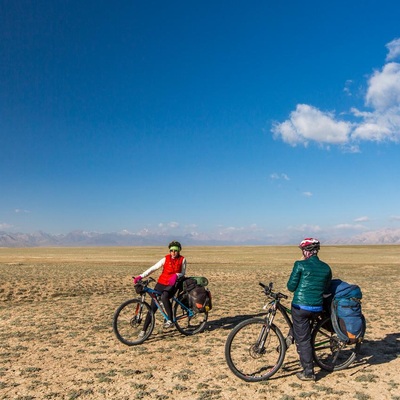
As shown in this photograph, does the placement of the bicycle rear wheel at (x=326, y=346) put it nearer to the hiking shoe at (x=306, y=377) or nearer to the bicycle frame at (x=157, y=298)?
the hiking shoe at (x=306, y=377)

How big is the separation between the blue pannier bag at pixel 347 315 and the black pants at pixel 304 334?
21.8 inches

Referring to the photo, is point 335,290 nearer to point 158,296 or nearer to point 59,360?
point 158,296

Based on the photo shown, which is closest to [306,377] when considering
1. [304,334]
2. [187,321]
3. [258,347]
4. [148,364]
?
[304,334]

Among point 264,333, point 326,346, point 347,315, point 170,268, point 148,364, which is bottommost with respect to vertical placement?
point 148,364

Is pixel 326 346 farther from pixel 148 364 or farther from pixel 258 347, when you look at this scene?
pixel 148 364

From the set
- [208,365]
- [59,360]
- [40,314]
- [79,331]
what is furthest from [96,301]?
[208,365]

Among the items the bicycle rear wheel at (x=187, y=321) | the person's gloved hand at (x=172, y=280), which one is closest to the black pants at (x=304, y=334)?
the person's gloved hand at (x=172, y=280)

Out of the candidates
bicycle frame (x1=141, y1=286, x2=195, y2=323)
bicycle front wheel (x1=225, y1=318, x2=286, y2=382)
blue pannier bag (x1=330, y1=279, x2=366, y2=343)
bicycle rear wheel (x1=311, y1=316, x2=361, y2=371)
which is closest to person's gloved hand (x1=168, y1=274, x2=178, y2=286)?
bicycle frame (x1=141, y1=286, x2=195, y2=323)

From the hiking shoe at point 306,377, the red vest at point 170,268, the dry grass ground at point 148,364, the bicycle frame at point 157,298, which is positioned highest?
the red vest at point 170,268

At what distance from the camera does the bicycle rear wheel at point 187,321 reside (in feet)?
33.8

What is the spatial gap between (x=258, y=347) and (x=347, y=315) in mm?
1901

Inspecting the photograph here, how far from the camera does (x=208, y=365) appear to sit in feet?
26.2

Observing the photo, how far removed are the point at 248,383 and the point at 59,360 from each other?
14.5 ft

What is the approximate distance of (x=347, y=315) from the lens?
7133mm
